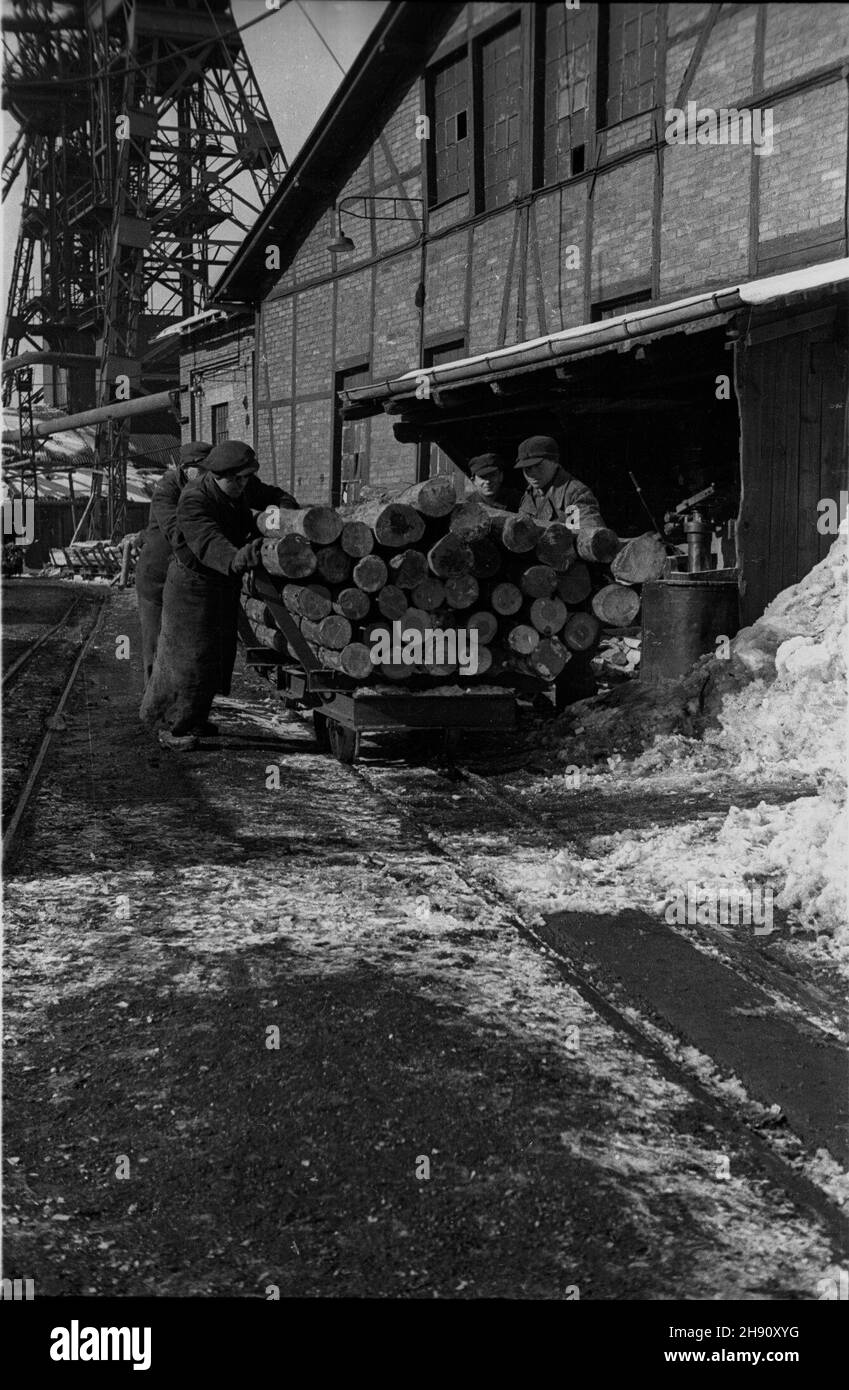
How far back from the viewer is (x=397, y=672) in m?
7.05

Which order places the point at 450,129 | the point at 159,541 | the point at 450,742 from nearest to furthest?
the point at 450,742, the point at 159,541, the point at 450,129

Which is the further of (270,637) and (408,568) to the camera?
(270,637)

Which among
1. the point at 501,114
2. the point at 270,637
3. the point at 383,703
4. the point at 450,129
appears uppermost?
the point at 450,129

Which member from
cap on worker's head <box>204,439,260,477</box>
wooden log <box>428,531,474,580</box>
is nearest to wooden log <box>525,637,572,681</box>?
wooden log <box>428,531,474,580</box>

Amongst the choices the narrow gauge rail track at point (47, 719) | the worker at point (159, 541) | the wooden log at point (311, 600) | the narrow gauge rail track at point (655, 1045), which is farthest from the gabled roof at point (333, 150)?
the narrow gauge rail track at point (655, 1045)

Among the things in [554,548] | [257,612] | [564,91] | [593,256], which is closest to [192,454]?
[257,612]

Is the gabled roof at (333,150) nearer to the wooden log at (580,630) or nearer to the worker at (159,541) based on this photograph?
the worker at (159,541)

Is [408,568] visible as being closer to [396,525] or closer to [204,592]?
[396,525]

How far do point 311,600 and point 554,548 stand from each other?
1567 mm

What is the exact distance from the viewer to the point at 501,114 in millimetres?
13781

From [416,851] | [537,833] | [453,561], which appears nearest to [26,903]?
[416,851]

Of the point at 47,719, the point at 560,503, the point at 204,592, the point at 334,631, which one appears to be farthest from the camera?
the point at 47,719

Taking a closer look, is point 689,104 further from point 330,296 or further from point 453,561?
point 330,296
